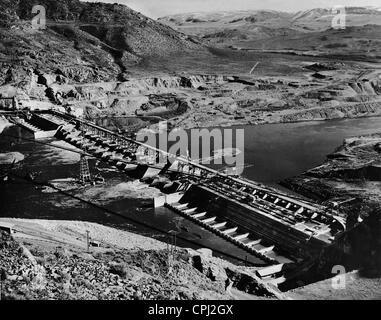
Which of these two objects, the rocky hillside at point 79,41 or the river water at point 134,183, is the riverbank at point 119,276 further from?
the rocky hillside at point 79,41

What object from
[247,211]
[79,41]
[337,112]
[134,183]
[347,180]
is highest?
[79,41]

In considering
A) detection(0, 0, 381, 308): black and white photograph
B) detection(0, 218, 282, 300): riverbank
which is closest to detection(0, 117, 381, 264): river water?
detection(0, 0, 381, 308): black and white photograph

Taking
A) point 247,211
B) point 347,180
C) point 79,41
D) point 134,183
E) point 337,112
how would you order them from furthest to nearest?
1. point 79,41
2. point 337,112
3. point 134,183
4. point 347,180
5. point 247,211

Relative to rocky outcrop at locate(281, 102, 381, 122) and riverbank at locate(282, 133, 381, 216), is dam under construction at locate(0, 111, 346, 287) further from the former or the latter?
rocky outcrop at locate(281, 102, 381, 122)

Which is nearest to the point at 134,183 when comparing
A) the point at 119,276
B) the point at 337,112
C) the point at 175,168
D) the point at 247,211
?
the point at 175,168

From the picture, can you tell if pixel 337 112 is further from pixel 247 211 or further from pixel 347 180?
pixel 247 211
